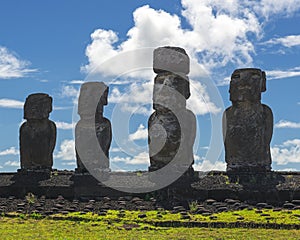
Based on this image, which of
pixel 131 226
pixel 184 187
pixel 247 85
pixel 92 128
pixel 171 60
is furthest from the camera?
pixel 92 128

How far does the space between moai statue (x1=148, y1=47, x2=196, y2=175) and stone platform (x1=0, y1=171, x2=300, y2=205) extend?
0.71 metres

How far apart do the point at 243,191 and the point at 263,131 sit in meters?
2.70

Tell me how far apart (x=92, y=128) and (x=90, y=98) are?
95cm

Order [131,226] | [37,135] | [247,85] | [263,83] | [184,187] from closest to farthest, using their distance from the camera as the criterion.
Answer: [131,226] < [184,187] < [247,85] < [263,83] < [37,135]

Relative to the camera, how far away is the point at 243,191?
50.0 ft

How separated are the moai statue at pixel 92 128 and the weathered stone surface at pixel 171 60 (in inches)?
96.6

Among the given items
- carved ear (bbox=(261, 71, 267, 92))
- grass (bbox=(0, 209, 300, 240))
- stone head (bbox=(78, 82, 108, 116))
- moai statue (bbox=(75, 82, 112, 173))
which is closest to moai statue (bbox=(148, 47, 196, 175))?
moai statue (bbox=(75, 82, 112, 173))

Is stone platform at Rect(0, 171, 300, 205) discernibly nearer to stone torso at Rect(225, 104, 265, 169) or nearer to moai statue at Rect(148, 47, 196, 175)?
stone torso at Rect(225, 104, 265, 169)

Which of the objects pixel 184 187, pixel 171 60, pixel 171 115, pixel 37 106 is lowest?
pixel 184 187

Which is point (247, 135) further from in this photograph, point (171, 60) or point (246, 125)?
point (171, 60)

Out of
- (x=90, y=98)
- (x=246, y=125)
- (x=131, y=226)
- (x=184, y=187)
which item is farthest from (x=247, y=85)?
(x=131, y=226)

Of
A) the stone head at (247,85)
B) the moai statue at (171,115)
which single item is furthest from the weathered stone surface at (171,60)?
the stone head at (247,85)

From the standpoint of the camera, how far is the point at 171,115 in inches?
680

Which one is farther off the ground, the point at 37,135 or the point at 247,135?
the point at 37,135
